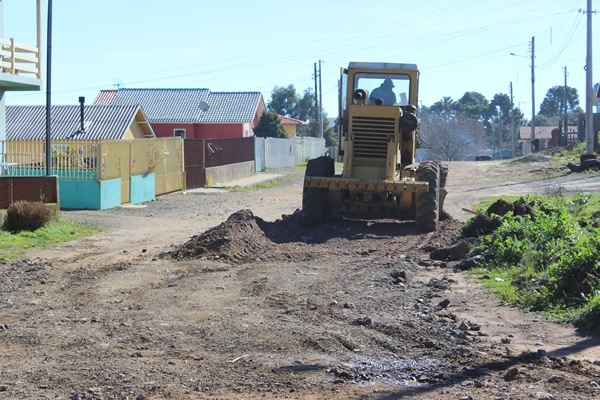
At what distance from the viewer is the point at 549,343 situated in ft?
27.3

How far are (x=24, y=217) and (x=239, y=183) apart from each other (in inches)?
793

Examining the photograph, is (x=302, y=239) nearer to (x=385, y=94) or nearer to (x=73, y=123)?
(x=385, y=94)

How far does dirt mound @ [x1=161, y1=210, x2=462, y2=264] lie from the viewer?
47.4 ft

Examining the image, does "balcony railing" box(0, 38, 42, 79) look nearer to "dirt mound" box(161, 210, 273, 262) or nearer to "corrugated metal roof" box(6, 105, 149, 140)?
"dirt mound" box(161, 210, 273, 262)

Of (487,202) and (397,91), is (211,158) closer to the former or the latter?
(487,202)

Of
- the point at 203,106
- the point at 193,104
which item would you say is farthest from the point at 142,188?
the point at 193,104

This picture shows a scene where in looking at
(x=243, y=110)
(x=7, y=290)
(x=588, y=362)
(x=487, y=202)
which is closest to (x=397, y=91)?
(x=487, y=202)

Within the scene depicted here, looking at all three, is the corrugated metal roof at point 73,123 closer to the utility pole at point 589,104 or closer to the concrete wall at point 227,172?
the concrete wall at point 227,172

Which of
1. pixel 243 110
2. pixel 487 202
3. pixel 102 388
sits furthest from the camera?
pixel 243 110

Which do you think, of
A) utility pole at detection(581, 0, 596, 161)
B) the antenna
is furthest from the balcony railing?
the antenna

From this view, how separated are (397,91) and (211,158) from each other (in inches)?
759

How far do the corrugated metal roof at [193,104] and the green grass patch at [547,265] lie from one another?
4731cm

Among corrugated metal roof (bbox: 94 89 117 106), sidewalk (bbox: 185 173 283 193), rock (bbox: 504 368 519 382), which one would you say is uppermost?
corrugated metal roof (bbox: 94 89 117 106)

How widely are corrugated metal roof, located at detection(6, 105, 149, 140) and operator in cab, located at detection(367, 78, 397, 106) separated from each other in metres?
23.8
